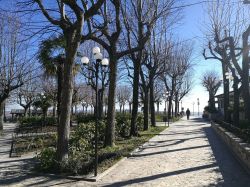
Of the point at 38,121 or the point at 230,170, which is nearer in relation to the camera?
the point at 230,170

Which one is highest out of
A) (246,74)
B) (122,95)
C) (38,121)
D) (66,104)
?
(122,95)

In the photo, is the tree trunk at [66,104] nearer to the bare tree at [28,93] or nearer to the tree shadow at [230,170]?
the tree shadow at [230,170]

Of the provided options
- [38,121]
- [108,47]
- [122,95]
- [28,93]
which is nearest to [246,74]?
[108,47]

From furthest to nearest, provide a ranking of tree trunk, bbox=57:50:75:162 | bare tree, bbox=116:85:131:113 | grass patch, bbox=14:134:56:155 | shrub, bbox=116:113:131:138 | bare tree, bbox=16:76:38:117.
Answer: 1. bare tree, bbox=116:85:131:113
2. bare tree, bbox=16:76:38:117
3. shrub, bbox=116:113:131:138
4. grass patch, bbox=14:134:56:155
5. tree trunk, bbox=57:50:75:162

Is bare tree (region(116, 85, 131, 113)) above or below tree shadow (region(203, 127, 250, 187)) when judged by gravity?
above

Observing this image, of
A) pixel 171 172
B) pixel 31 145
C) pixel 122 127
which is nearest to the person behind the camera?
pixel 171 172

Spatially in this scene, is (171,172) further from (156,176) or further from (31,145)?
(31,145)

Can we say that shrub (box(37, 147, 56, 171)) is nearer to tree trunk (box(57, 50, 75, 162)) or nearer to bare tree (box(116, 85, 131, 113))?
tree trunk (box(57, 50, 75, 162))

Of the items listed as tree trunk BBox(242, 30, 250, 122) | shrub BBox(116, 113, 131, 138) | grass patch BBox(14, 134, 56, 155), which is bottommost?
grass patch BBox(14, 134, 56, 155)

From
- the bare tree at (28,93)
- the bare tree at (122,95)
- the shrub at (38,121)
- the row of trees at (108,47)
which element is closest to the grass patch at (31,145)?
the row of trees at (108,47)

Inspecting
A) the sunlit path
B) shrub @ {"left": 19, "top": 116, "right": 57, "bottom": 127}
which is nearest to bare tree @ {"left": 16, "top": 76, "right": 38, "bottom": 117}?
shrub @ {"left": 19, "top": 116, "right": 57, "bottom": 127}

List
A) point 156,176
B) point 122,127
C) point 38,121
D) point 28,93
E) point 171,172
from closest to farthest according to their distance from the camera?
point 156,176
point 171,172
point 122,127
point 38,121
point 28,93

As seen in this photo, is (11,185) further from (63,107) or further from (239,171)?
(239,171)

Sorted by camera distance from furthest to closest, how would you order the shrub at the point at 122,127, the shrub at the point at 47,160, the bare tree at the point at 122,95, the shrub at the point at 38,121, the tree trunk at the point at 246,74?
the bare tree at the point at 122,95 < the shrub at the point at 38,121 < the shrub at the point at 122,127 < the tree trunk at the point at 246,74 < the shrub at the point at 47,160
